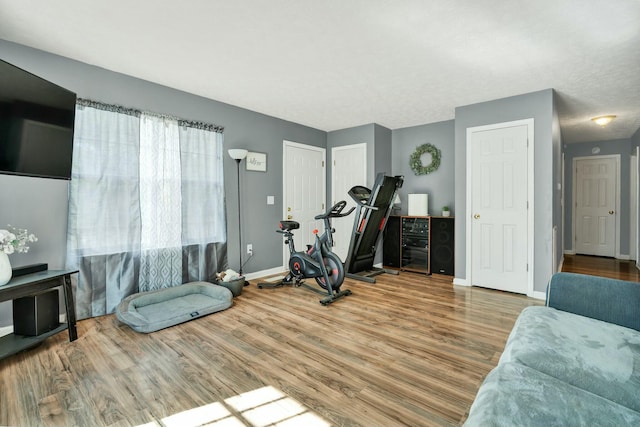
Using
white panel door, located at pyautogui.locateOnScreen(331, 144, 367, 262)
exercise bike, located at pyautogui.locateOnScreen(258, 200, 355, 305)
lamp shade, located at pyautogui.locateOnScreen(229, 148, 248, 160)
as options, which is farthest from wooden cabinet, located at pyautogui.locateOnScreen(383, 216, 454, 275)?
lamp shade, located at pyautogui.locateOnScreen(229, 148, 248, 160)

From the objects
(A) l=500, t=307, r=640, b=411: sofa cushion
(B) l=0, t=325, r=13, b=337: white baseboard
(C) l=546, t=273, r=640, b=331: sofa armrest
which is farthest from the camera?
(B) l=0, t=325, r=13, b=337: white baseboard

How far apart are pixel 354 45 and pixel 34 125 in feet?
8.93

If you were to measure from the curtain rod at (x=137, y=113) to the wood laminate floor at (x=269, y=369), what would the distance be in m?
2.20

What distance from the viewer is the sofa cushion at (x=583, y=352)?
1192 millimetres

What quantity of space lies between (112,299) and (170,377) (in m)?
1.73

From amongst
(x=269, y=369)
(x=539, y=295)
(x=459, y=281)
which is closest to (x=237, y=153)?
(x=269, y=369)

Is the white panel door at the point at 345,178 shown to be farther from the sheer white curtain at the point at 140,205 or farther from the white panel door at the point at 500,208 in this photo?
the sheer white curtain at the point at 140,205

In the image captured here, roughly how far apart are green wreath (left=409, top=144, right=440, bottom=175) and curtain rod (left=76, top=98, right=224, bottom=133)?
133 inches

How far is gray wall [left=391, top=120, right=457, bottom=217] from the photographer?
518 centimetres

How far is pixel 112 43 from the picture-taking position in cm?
269

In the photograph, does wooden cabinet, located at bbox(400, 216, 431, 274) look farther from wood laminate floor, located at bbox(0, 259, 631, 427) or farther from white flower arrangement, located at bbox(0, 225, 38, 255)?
white flower arrangement, located at bbox(0, 225, 38, 255)

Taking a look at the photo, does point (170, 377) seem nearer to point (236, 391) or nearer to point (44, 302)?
point (236, 391)

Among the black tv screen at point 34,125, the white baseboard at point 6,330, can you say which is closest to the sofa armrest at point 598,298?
the black tv screen at point 34,125

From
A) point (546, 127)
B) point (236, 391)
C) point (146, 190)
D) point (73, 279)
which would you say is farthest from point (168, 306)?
point (546, 127)
